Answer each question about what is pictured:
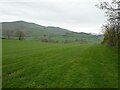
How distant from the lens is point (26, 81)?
14516 millimetres

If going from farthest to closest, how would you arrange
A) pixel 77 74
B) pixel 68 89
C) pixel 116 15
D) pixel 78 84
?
pixel 116 15, pixel 77 74, pixel 78 84, pixel 68 89

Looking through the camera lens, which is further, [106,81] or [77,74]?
[77,74]

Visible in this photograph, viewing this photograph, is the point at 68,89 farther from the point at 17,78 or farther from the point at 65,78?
the point at 17,78

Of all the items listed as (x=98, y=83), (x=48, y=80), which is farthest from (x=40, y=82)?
(x=98, y=83)

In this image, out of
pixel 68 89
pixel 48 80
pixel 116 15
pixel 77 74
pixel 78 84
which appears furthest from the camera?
pixel 116 15

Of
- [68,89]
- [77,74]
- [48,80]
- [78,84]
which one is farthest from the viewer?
[77,74]

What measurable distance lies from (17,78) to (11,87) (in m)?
2.52

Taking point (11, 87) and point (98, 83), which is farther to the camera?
point (98, 83)

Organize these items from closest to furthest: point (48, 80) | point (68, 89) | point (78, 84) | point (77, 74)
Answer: point (68, 89) < point (78, 84) < point (48, 80) < point (77, 74)

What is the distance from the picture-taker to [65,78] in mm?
15609

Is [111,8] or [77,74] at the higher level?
[111,8]

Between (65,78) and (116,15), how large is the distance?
2130 centimetres

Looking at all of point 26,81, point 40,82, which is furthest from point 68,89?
point 26,81

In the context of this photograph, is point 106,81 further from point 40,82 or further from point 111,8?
point 111,8
